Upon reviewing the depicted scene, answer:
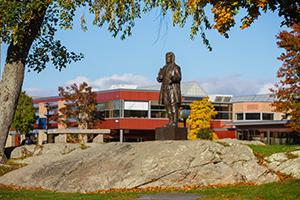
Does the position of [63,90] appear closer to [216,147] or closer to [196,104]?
[196,104]

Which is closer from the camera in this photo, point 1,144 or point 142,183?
point 142,183

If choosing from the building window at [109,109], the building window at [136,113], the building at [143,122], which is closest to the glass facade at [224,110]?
the building at [143,122]

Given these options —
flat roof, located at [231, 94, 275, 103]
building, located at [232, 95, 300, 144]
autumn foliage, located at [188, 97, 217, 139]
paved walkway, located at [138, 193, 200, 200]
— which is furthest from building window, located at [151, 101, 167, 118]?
paved walkway, located at [138, 193, 200, 200]

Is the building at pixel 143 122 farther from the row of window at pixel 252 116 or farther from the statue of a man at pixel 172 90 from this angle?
the statue of a man at pixel 172 90

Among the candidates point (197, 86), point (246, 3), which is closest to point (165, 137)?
point (246, 3)

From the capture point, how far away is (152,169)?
19.9m

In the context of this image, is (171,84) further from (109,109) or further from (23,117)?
(23,117)

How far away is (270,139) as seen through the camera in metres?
69.8

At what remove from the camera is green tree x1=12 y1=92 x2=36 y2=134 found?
73.7m

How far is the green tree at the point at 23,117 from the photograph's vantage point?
73688 millimetres

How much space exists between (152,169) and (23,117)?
56.4 meters

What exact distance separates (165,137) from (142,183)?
371 centimetres

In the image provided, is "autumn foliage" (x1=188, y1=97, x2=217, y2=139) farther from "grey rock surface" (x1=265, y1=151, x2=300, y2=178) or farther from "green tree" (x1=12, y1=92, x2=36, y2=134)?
"grey rock surface" (x1=265, y1=151, x2=300, y2=178)

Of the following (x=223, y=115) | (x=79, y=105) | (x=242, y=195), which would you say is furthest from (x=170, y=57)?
(x=223, y=115)
